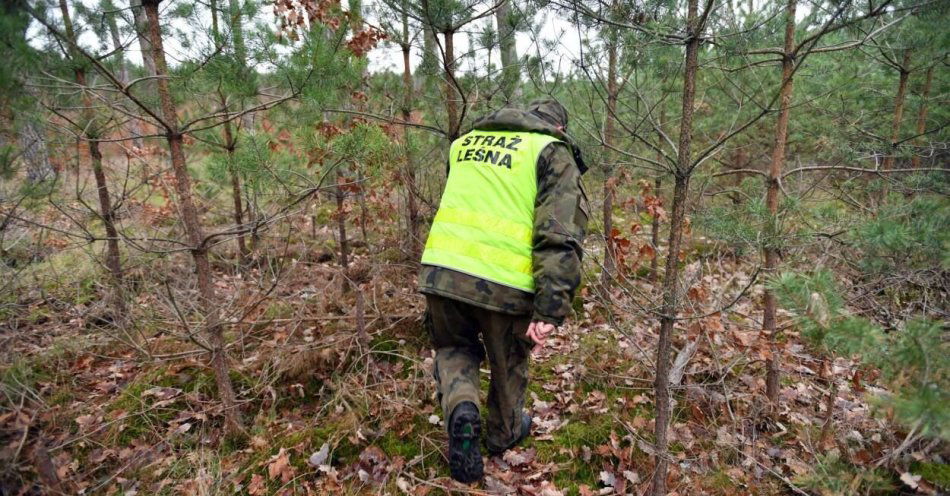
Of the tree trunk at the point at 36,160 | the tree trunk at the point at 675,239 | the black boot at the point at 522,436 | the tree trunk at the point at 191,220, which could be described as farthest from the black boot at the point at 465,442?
the tree trunk at the point at 36,160

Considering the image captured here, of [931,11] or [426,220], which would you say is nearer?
[931,11]

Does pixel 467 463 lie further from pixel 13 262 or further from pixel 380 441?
pixel 13 262

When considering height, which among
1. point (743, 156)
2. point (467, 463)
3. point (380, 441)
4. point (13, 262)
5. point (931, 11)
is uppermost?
point (931, 11)

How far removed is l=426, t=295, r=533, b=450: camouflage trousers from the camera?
2865 mm

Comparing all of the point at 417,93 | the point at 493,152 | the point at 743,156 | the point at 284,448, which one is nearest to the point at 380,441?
the point at 284,448

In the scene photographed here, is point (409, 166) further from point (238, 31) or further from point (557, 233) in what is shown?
point (557, 233)

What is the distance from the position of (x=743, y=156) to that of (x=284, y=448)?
8784mm

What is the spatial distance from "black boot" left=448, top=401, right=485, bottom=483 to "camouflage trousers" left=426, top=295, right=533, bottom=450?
0.22 ft

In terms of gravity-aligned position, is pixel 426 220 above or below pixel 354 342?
above

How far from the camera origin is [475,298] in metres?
2.69

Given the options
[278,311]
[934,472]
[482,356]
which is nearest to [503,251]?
[482,356]

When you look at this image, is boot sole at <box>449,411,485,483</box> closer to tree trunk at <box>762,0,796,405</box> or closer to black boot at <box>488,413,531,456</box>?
black boot at <box>488,413,531,456</box>

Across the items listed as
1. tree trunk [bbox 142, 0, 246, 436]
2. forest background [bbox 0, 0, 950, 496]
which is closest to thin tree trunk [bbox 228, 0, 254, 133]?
forest background [bbox 0, 0, 950, 496]

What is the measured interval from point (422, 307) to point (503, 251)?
235 cm
